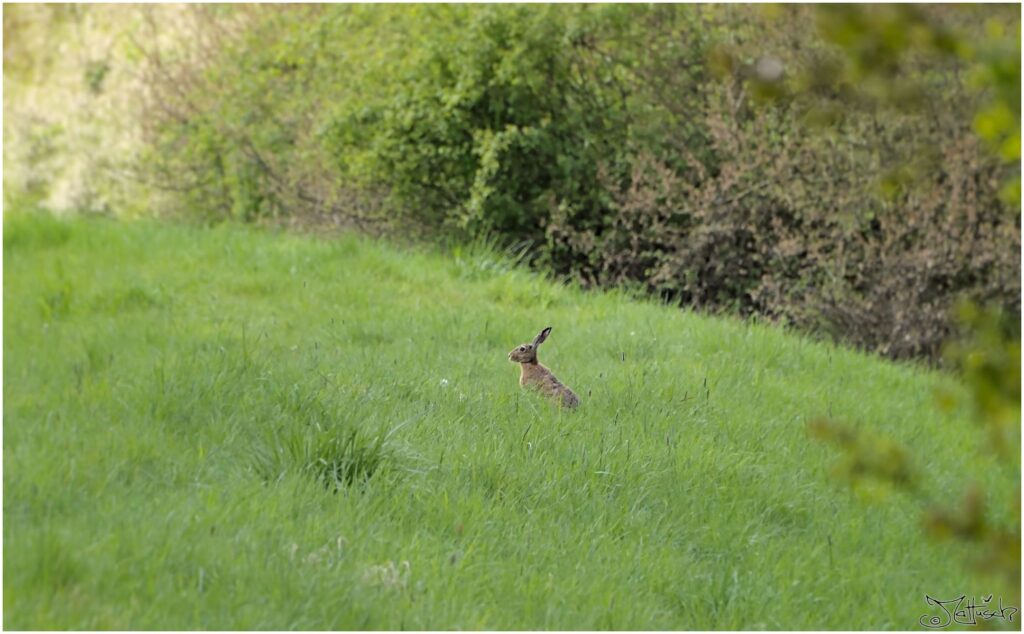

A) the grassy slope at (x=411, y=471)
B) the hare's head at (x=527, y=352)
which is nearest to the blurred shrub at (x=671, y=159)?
the grassy slope at (x=411, y=471)

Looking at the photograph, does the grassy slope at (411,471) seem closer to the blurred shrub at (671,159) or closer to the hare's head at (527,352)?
the hare's head at (527,352)

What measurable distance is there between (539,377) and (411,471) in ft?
5.09

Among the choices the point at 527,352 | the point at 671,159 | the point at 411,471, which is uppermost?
the point at 671,159

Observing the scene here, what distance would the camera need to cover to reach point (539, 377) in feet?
20.5

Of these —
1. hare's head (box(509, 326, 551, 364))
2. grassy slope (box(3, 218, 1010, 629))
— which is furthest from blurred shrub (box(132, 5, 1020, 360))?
hare's head (box(509, 326, 551, 364))

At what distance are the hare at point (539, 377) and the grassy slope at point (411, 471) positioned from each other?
107 mm

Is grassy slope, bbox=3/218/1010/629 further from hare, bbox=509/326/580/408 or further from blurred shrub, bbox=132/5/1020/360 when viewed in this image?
blurred shrub, bbox=132/5/1020/360

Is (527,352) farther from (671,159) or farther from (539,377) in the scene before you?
(671,159)

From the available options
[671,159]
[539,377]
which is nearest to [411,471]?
[539,377]

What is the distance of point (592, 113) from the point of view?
13.1 meters

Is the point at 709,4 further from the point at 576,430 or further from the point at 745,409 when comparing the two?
the point at 576,430

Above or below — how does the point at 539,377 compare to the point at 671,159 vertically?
below

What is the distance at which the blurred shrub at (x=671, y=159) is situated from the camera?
12.0m

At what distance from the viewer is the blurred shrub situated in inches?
472
